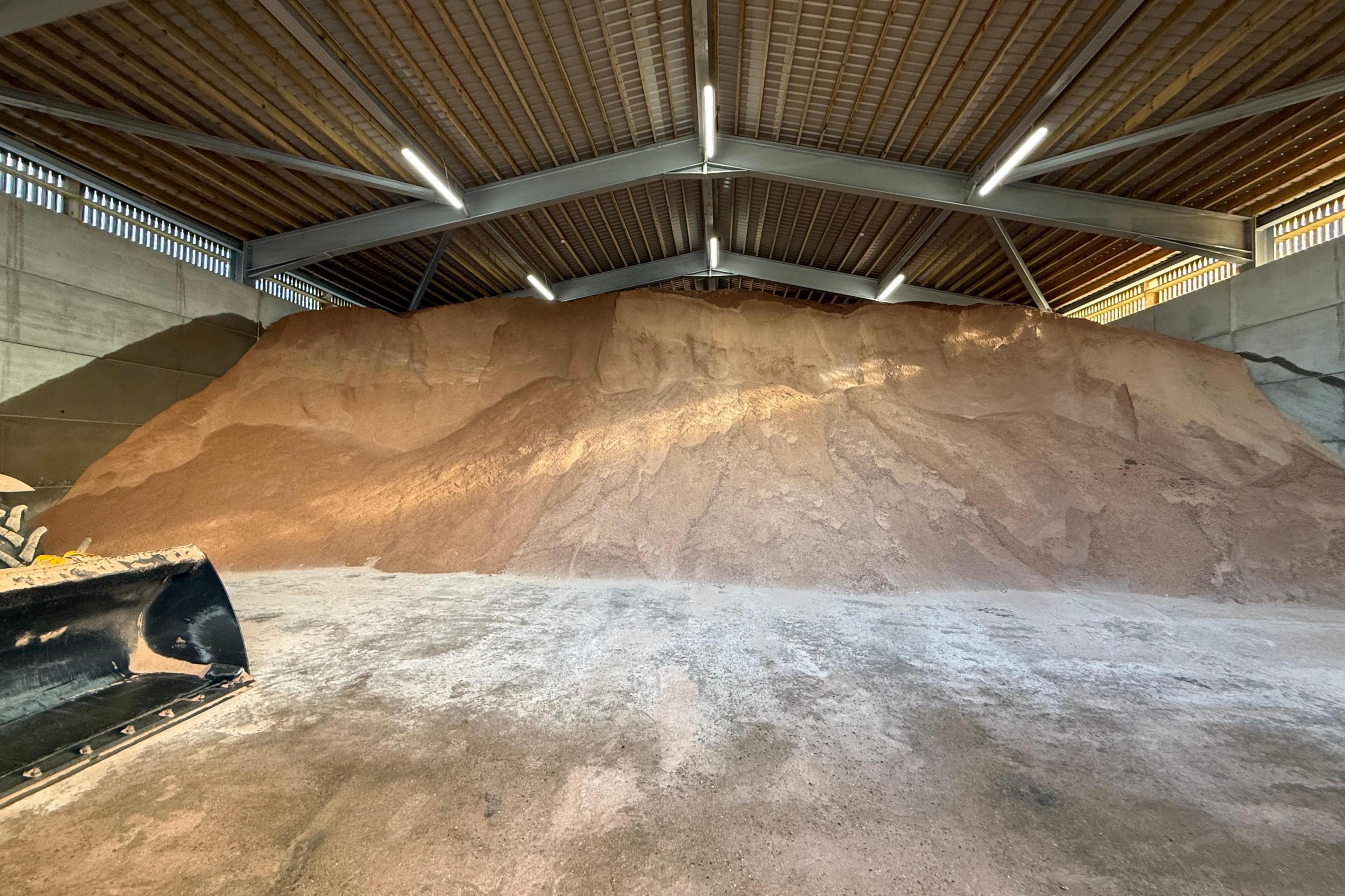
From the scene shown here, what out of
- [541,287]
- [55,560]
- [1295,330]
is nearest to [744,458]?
[55,560]

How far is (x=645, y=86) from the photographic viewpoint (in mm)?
9250

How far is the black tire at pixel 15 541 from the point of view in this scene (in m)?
4.12

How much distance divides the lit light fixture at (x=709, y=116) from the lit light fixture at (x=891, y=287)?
26.1 ft

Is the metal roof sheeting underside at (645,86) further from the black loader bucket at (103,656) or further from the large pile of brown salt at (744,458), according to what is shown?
the black loader bucket at (103,656)

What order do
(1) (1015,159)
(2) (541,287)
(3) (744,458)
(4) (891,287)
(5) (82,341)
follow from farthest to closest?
(2) (541,287) → (4) (891,287) → (1) (1015,159) → (5) (82,341) → (3) (744,458)

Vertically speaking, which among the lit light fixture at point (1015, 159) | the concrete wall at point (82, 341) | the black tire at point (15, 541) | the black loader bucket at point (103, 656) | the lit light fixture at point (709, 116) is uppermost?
the lit light fixture at point (709, 116)

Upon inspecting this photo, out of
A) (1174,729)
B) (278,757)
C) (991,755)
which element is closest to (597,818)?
(278,757)

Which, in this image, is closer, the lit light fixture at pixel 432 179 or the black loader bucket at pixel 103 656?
the black loader bucket at pixel 103 656

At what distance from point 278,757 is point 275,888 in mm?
964

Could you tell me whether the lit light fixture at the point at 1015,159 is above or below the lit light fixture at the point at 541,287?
below

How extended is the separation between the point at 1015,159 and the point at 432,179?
10.2m

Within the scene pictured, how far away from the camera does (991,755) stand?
277 cm

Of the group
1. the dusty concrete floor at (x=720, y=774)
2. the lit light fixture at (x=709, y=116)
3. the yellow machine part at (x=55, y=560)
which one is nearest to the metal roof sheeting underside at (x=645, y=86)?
the lit light fixture at (x=709, y=116)

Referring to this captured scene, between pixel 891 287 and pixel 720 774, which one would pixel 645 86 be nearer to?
pixel 720 774
